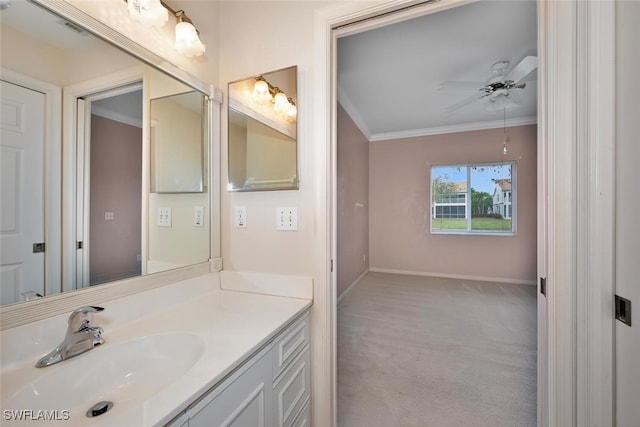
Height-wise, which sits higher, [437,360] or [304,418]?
[304,418]

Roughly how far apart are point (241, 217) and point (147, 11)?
3.17 feet

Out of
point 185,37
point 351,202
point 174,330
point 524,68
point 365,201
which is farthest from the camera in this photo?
point 365,201

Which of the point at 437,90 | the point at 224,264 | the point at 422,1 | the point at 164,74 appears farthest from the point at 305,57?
the point at 437,90

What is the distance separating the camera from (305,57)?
1.29m

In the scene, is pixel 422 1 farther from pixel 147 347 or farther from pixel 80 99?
pixel 147 347

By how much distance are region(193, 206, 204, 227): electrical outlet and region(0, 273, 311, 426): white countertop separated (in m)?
0.29

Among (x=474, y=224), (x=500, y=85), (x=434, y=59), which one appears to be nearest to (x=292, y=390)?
(x=434, y=59)

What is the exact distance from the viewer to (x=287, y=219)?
1325 millimetres

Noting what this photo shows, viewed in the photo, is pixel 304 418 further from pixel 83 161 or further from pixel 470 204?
pixel 470 204

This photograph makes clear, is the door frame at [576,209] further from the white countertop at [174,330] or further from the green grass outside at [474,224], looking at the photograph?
the green grass outside at [474,224]

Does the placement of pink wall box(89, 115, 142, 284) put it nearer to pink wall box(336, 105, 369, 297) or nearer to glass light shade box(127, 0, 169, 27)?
glass light shade box(127, 0, 169, 27)

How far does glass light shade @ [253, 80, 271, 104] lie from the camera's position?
1357 millimetres

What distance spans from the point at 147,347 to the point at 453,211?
15.5ft

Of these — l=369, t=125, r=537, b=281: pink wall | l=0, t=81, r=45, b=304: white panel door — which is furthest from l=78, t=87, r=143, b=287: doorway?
l=369, t=125, r=537, b=281: pink wall
